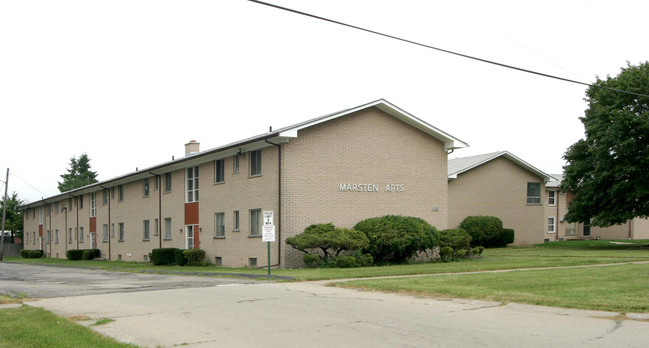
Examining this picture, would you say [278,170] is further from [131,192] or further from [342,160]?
[131,192]

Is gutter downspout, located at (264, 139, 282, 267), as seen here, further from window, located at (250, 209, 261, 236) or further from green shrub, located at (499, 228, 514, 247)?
green shrub, located at (499, 228, 514, 247)

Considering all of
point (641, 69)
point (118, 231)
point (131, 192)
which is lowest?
point (118, 231)

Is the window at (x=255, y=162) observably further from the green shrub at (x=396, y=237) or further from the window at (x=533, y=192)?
the window at (x=533, y=192)

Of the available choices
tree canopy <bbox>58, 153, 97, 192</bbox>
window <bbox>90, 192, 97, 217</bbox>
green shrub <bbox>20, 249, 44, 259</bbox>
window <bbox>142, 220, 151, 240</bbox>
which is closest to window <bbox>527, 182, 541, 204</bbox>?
window <bbox>142, 220, 151, 240</bbox>

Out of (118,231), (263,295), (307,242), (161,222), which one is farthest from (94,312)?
(118,231)

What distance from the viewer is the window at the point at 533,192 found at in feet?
148

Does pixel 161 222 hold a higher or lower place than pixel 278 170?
lower

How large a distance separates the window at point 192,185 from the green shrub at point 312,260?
1090 centimetres

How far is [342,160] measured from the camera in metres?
26.8

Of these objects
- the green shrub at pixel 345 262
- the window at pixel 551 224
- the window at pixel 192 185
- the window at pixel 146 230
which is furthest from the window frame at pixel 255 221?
the window at pixel 551 224

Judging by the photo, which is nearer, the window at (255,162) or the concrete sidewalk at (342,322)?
the concrete sidewalk at (342,322)

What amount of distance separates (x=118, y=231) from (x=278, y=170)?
23106mm

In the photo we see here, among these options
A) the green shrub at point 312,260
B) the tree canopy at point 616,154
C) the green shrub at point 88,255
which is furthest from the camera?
the green shrub at point 88,255

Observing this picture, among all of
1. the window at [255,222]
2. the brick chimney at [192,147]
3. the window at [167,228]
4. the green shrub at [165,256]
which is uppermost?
the brick chimney at [192,147]
